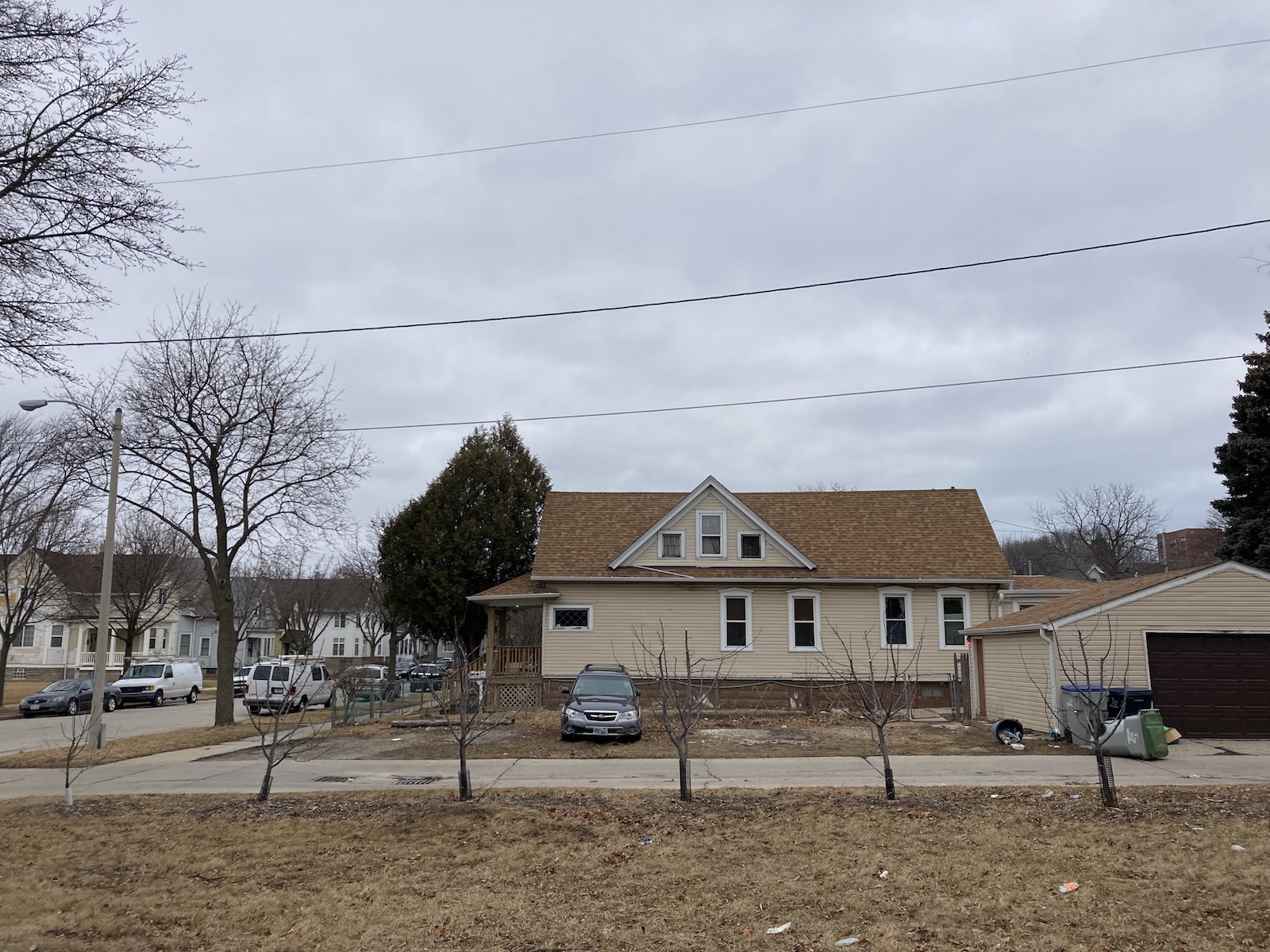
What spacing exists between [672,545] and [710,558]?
1297 millimetres

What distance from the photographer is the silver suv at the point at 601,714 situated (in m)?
20.2

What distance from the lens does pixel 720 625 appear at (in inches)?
1113

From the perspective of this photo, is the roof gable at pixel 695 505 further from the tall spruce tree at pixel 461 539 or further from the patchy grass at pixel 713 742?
the tall spruce tree at pixel 461 539

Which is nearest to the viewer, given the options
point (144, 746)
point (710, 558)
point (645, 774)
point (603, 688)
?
point (645, 774)

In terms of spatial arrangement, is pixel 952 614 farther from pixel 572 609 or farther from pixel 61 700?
pixel 61 700

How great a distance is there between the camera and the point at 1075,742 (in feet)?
61.2

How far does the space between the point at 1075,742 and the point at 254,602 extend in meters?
73.6

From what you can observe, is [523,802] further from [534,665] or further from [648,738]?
[534,665]

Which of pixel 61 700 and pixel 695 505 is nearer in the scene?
pixel 695 505

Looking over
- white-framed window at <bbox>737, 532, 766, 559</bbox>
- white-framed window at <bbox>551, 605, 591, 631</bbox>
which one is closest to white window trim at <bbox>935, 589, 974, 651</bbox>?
white-framed window at <bbox>737, 532, 766, 559</bbox>

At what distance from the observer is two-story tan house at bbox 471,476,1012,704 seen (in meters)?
28.0

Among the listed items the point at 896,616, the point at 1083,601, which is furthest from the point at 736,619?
the point at 1083,601

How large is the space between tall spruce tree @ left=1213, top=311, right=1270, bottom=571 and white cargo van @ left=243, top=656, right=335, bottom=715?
2890 centimetres

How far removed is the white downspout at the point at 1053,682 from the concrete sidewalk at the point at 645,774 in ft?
7.68
